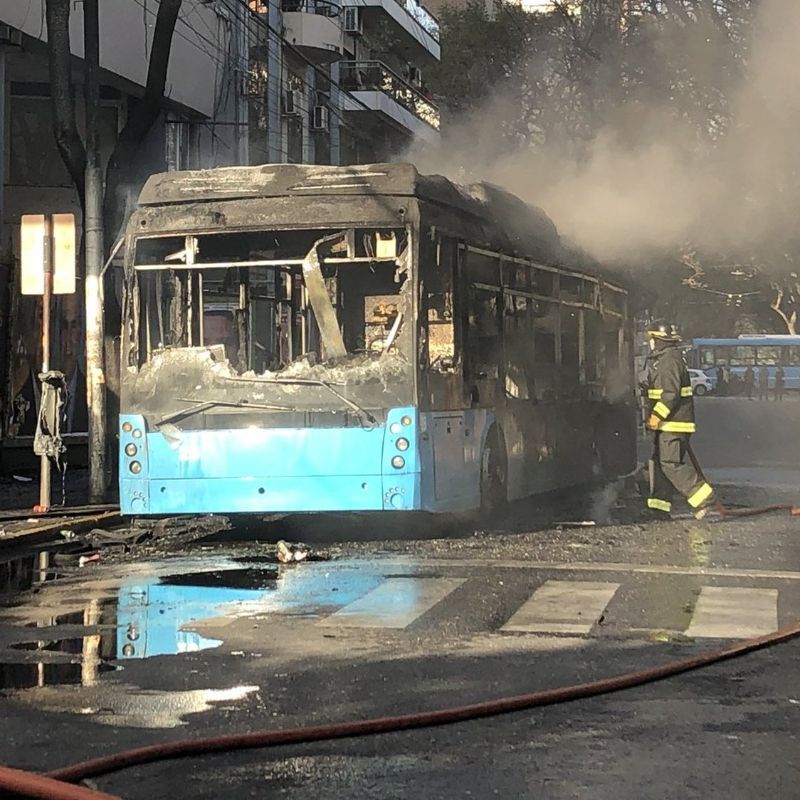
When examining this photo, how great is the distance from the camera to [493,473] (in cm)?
1230

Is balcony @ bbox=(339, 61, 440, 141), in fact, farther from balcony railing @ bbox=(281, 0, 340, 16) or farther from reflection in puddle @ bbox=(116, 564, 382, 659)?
reflection in puddle @ bbox=(116, 564, 382, 659)

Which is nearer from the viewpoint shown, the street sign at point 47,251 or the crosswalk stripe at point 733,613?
the crosswalk stripe at point 733,613

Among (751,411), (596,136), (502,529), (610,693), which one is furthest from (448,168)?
(751,411)

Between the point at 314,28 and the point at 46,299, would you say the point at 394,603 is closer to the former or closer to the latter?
the point at 46,299

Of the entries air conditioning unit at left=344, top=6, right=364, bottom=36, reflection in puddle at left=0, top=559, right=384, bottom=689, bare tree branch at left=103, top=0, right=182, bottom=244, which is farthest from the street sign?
air conditioning unit at left=344, top=6, right=364, bottom=36

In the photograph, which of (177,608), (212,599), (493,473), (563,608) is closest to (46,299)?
(493,473)

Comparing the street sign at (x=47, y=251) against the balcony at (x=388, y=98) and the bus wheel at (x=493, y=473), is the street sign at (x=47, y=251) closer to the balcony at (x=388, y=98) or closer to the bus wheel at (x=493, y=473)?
the bus wheel at (x=493, y=473)

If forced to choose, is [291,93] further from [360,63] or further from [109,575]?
[109,575]

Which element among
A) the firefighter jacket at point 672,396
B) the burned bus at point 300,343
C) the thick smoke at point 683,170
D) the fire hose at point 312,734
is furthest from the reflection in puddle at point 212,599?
the thick smoke at point 683,170

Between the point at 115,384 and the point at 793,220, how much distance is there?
10.4 metres

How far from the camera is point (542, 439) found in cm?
1378

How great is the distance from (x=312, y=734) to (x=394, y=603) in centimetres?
323

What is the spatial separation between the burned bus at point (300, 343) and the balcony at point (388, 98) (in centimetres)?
2463

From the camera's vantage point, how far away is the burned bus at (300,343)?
34.9 ft
